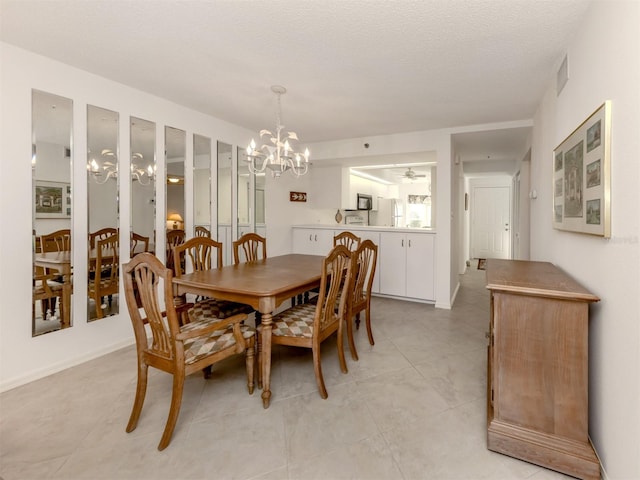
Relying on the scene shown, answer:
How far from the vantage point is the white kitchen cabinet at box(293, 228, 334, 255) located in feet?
16.6

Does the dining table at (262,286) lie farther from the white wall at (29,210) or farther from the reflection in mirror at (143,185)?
the white wall at (29,210)

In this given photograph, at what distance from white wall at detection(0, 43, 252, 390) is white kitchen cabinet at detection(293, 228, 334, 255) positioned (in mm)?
2765

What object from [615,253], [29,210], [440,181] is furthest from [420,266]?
[29,210]

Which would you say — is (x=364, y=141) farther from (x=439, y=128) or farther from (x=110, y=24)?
(x=110, y=24)

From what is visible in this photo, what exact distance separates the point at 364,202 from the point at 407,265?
2.51 metres

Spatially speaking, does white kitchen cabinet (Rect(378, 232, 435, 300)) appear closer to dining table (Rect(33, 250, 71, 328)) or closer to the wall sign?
the wall sign

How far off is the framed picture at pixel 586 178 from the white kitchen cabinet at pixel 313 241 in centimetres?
324

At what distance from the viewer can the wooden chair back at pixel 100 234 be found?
2.68m

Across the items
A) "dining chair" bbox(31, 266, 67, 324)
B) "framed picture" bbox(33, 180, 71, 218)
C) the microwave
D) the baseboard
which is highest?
the microwave

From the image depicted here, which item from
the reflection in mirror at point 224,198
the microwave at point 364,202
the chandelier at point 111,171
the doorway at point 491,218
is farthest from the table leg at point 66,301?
the doorway at point 491,218

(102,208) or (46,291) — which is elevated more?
(102,208)

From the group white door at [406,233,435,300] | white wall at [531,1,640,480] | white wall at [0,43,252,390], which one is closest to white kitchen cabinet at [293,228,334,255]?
white door at [406,233,435,300]

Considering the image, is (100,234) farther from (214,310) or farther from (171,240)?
(214,310)

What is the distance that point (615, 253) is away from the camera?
1.34m
